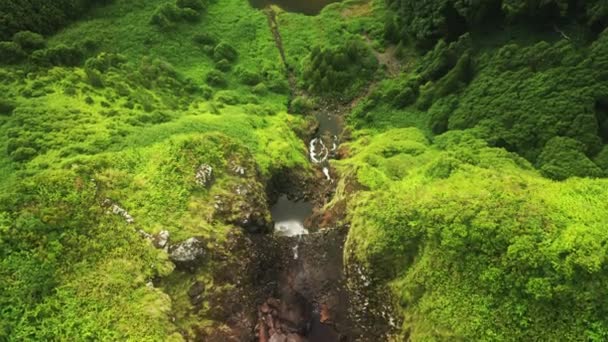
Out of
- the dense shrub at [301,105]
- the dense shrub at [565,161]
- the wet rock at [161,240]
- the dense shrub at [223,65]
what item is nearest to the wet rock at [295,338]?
the wet rock at [161,240]

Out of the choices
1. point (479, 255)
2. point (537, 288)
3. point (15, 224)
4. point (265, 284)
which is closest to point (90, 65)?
point (15, 224)

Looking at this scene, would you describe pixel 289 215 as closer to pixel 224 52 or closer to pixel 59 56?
pixel 224 52

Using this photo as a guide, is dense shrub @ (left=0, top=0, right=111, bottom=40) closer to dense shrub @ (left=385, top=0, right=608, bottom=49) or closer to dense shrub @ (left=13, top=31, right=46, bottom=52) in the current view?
dense shrub @ (left=13, top=31, right=46, bottom=52)

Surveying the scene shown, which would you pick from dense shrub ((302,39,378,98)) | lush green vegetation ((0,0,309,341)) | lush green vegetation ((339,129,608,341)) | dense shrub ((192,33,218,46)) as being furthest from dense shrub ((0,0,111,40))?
lush green vegetation ((339,129,608,341))

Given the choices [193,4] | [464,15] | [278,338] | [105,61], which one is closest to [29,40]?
[105,61]

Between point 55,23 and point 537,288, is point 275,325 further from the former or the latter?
point 55,23
